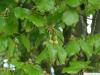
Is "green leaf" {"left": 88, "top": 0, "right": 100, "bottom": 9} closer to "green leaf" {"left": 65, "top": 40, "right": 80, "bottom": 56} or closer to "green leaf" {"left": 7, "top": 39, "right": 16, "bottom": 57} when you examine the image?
"green leaf" {"left": 65, "top": 40, "right": 80, "bottom": 56}

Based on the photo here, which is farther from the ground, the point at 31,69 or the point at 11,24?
the point at 11,24

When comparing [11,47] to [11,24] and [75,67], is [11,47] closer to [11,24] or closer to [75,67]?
[11,24]

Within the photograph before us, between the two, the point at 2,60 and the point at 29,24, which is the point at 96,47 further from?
the point at 2,60

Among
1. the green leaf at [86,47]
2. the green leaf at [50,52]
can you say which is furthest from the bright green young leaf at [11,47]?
the green leaf at [86,47]

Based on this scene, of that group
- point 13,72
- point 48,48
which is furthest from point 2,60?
point 48,48

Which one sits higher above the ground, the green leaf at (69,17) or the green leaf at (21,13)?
the green leaf at (21,13)

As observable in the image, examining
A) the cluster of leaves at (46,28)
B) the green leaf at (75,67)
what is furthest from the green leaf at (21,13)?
the green leaf at (75,67)

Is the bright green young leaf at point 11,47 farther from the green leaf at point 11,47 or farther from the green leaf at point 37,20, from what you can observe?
the green leaf at point 37,20

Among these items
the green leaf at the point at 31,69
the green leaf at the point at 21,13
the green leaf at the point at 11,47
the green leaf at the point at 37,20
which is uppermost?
the green leaf at the point at 21,13

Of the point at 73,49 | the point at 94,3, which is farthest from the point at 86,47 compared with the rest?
the point at 94,3
